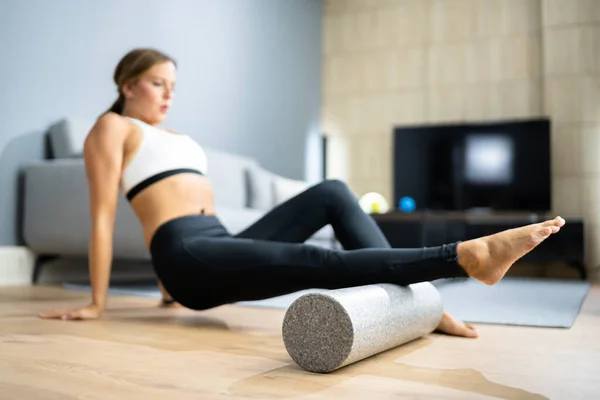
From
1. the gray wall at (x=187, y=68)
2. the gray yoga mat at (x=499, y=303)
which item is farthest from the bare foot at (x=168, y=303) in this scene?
the gray wall at (x=187, y=68)

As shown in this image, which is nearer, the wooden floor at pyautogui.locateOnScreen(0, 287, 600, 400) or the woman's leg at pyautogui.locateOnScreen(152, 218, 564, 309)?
the wooden floor at pyautogui.locateOnScreen(0, 287, 600, 400)

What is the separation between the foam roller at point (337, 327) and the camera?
1.21 metres

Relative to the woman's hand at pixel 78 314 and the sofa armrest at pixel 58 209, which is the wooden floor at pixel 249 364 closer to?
the woman's hand at pixel 78 314

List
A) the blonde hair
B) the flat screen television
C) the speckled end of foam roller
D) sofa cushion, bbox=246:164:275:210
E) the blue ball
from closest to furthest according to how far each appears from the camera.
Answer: the speckled end of foam roller
the blonde hair
sofa cushion, bbox=246:164:275:210
the flat screen television
the blue ball

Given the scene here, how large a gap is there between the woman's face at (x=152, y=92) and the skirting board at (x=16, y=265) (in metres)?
1.58

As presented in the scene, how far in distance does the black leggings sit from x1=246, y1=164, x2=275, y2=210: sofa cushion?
9.05 feet

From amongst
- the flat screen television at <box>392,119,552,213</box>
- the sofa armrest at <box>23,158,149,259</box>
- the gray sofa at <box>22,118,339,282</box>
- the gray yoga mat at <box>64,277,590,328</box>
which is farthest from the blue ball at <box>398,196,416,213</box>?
the sofa armrest at <box>23,158,149,259</box>

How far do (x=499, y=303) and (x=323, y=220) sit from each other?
1273 millimetres

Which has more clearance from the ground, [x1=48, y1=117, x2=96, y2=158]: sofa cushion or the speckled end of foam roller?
[x1=48, y1=117, x2=96, y2=158]: sofa cushion

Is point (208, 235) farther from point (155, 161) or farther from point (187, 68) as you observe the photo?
point (187, 68)

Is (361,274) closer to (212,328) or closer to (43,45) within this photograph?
(212,328)

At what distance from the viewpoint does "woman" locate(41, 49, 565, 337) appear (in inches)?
54.9

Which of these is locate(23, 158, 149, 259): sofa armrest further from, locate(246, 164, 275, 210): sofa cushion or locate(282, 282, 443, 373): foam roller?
locate(282, 282, 443, 373): foam roller

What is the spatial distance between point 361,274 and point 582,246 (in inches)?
160
